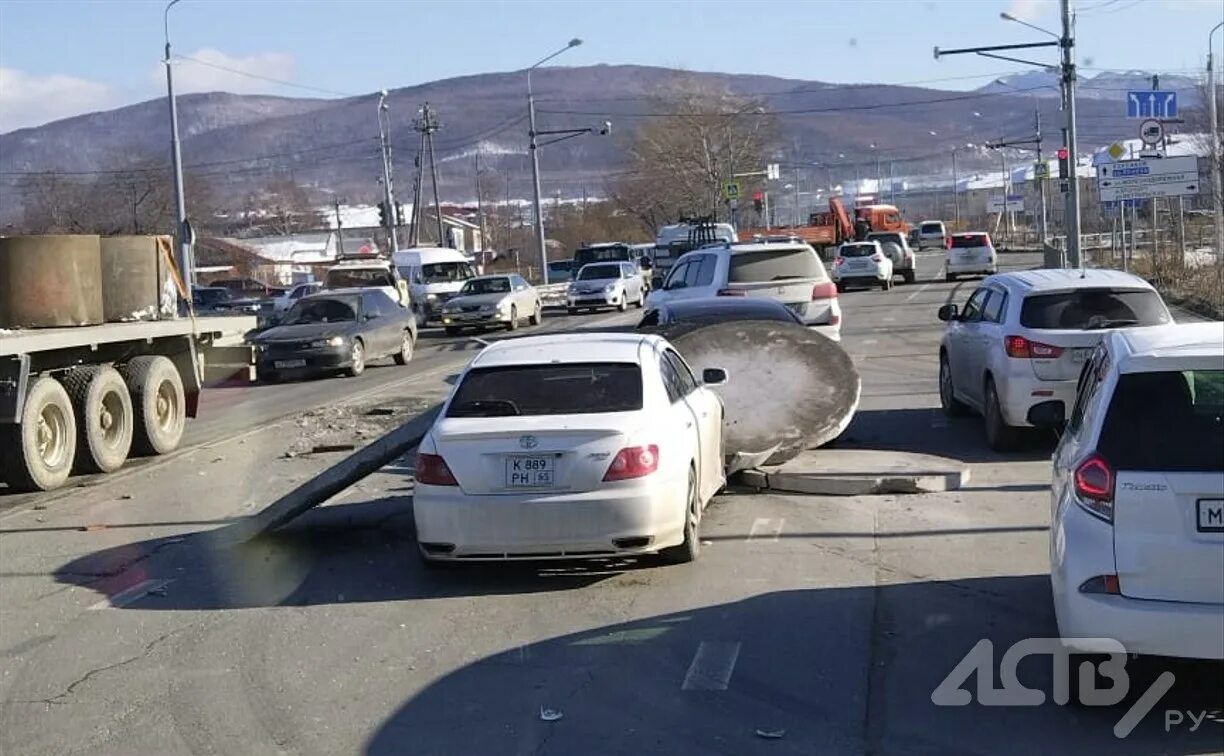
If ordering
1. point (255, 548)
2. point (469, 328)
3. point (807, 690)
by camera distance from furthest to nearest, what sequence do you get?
point (469, 328)
point (255, 548)
point (807, 690)

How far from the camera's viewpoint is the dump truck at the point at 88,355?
13.7 m

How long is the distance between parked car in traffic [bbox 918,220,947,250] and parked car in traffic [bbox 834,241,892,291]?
41870 mm

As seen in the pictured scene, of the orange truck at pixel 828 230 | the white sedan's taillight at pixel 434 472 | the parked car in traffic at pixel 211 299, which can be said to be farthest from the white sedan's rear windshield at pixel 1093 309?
the orange truck at pixel 828 230

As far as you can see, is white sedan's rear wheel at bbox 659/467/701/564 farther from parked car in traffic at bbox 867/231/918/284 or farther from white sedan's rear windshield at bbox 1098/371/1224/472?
parked car in traffic at bbox 867/231/918/284

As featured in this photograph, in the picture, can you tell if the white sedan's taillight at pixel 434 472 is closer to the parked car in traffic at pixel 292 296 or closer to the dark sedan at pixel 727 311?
the dark sedan at pixel 727 311

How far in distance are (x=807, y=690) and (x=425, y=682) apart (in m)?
1.79

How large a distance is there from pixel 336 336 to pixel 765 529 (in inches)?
674

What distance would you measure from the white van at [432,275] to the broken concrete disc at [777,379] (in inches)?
1168

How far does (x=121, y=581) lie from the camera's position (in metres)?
9.92

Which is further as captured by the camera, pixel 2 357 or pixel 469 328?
pixel 469 328

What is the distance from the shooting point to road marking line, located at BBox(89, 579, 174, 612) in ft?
30.2

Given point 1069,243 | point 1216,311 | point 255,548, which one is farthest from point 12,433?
point 1069,243


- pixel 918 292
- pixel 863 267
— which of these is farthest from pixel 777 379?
pixel 863 267

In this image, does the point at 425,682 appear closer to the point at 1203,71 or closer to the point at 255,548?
the point at 255,548
